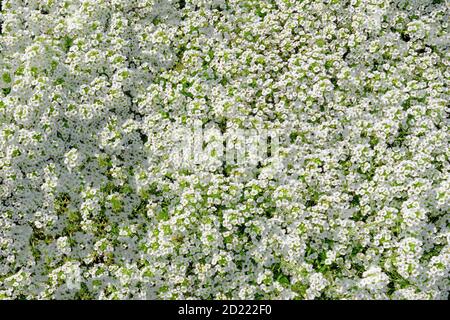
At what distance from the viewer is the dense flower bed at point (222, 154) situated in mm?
9055

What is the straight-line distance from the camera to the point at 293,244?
8992 millimetres

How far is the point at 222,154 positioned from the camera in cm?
1005

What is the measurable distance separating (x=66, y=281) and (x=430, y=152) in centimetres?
565

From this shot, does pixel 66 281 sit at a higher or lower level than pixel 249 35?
lower

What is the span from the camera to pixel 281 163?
9.77 m

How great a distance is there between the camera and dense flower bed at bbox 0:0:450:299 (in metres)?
9.05

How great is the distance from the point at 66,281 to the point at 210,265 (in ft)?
6.88

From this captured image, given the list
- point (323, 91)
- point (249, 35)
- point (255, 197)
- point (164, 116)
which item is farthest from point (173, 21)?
point (255, 197)

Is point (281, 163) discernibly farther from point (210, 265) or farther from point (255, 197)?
point (210, 265)
